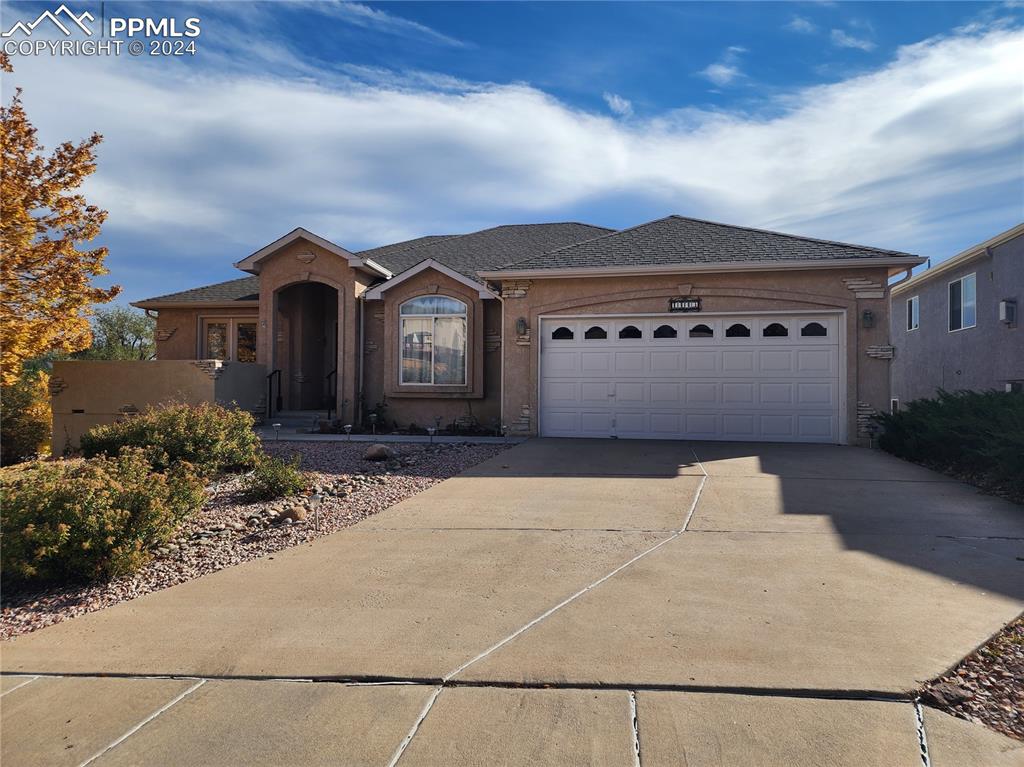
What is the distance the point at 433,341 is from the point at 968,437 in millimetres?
10693

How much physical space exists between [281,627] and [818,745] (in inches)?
122

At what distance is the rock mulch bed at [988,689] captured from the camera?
3.11 m

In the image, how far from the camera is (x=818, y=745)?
2918mm

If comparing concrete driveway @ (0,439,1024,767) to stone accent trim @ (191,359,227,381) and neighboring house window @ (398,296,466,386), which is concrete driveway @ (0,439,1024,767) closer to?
neighboring house window @ (398,296,466,386)

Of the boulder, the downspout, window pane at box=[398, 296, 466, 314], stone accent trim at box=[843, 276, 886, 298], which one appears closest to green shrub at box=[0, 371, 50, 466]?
the downspout

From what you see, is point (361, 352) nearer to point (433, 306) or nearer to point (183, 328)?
point (433, 306)

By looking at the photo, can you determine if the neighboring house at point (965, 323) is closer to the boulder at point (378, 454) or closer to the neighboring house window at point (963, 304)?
the neighboring house window at point (963, 304)

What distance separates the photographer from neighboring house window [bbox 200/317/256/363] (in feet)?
63.4

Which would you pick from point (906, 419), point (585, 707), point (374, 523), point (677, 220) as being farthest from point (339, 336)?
point (585, 707)

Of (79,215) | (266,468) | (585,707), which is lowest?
(585,707)

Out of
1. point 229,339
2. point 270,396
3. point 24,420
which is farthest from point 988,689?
point 229,339

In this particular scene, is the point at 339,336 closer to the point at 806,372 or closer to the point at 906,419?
the point at 806,372

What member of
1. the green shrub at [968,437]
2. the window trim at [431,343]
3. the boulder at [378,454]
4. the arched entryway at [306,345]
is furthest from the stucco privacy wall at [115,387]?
the green shrub at [968,437]

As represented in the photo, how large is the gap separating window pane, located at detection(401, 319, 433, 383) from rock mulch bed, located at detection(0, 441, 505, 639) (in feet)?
13.9
